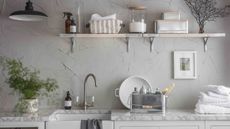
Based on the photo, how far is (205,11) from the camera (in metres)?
3.17

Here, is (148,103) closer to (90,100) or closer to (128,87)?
(128,87)

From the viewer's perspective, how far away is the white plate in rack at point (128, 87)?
3123 mm

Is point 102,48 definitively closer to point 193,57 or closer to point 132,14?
point 132,14

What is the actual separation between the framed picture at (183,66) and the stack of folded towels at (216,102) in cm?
41

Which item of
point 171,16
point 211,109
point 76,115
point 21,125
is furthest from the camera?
point 171,16

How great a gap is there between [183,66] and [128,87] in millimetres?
618

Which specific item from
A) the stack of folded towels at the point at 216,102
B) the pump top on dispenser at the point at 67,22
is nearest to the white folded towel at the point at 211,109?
the stack of folded towels at the point at 216,102

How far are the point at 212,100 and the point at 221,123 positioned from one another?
237 millimetres

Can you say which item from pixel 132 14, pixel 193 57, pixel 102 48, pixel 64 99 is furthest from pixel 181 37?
pixel 64 99

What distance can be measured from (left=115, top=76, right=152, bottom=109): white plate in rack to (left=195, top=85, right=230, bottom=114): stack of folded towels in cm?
58

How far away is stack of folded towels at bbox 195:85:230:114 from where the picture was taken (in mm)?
2760

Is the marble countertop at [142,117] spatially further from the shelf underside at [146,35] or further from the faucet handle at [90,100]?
the shelf underside at [146,35]

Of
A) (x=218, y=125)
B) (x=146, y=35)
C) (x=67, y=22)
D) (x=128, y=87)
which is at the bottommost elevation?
(x=218, y=125)

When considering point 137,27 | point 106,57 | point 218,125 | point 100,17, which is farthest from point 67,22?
point 218,125
